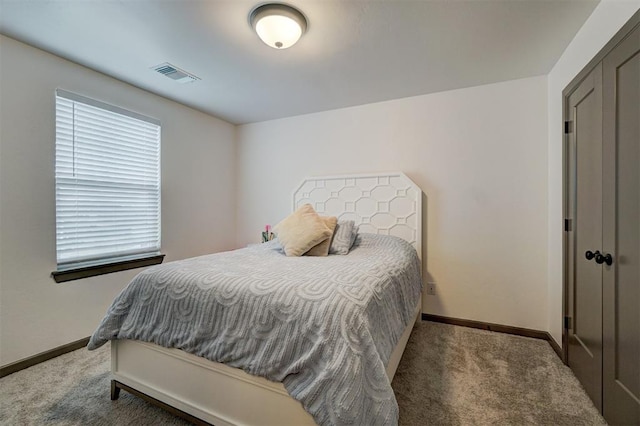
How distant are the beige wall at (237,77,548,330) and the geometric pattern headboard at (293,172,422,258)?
0.13 metres

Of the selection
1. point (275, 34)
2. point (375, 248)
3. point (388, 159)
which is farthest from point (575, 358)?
point (275, 34)

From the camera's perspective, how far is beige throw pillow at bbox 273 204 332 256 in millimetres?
2357

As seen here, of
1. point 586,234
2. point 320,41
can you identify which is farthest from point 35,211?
point 586,234

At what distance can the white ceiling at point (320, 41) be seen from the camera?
5.64 ft

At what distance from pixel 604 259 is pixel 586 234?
312 millimetres

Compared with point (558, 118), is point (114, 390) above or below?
below

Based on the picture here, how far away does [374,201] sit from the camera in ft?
10.3

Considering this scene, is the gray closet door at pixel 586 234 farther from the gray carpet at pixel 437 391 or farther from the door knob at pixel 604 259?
the gray carpet at pixel 437 391

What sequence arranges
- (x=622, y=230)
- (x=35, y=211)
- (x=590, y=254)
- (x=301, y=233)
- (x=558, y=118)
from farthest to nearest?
(x=301, y=233) → (x=558, y=118) → (x=35, y=211) → (x=590, y=254) → (x=622, y=230)

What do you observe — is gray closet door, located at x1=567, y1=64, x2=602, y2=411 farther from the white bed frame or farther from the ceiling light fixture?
the ceiling light fixture

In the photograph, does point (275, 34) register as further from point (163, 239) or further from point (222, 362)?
point (163, 239)

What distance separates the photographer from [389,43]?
6.79 feet

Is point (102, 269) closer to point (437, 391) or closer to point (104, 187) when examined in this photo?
point (104, 187)

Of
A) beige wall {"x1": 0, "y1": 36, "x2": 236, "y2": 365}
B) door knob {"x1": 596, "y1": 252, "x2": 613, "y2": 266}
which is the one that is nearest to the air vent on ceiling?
beige wall {"x1": 0, "y1": 36, "x2": 236, "y2": 365}
